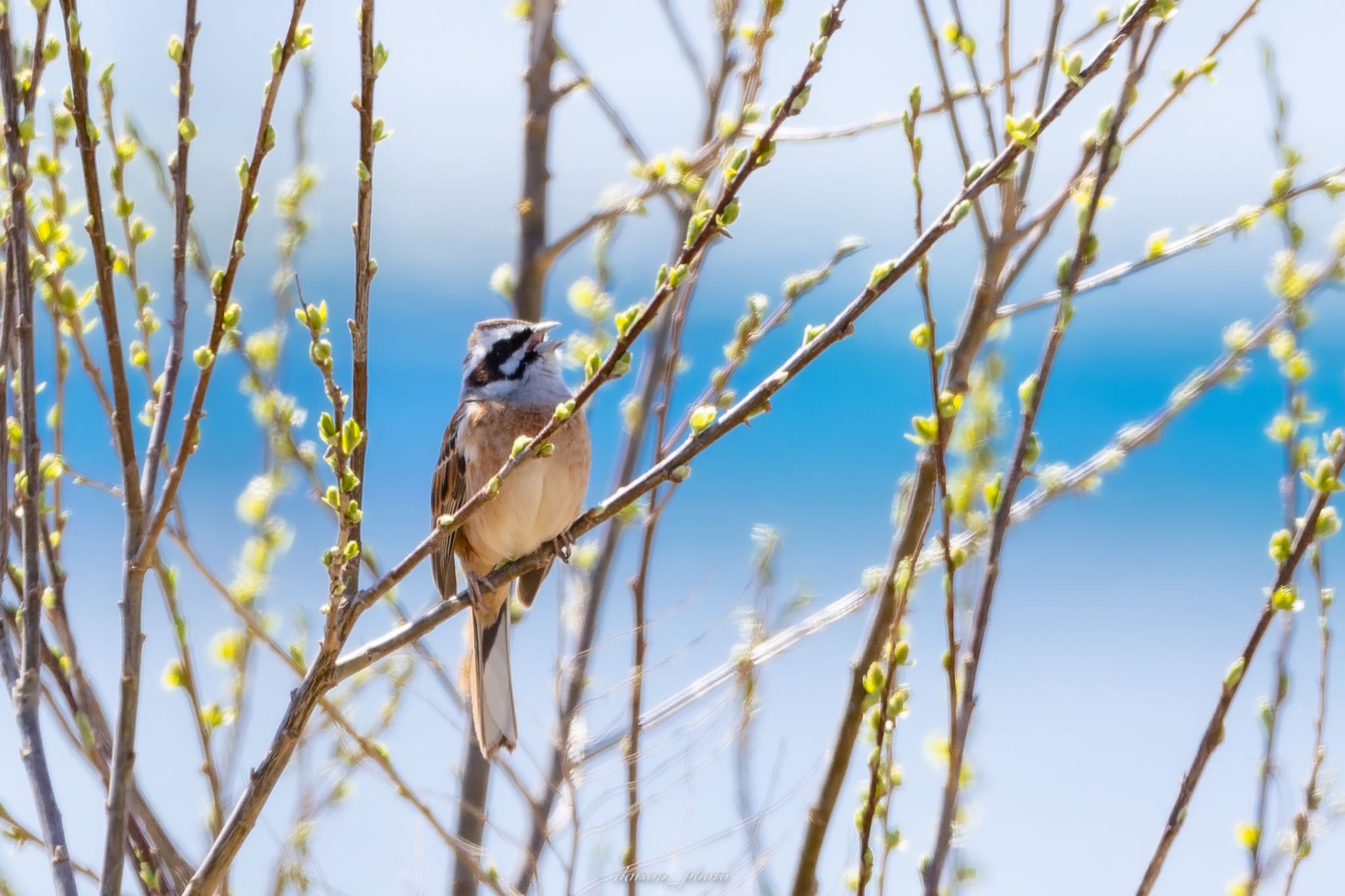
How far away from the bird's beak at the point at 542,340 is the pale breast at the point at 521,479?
225 mm

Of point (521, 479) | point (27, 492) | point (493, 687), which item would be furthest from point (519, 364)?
point (27, 492)

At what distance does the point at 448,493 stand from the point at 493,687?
31.9 inches

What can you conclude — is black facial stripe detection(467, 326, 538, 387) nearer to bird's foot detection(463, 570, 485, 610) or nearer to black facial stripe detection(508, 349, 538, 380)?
black facial stripe detection(508, 349, 538, 380)

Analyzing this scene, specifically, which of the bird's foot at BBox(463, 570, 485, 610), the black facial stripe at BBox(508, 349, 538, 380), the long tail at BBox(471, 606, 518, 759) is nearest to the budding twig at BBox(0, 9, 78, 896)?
the bird's foot at BBox(463, 570, 485, 610)

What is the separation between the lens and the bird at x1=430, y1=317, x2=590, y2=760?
456 cm

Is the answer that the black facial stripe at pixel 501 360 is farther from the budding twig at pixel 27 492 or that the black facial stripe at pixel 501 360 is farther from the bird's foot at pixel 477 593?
the budding twig at pixel 27 492

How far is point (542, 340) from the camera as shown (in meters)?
4.80

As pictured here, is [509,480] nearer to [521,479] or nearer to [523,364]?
[521,479]

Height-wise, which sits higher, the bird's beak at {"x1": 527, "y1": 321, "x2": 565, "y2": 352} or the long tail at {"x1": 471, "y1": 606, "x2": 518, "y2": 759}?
the bird's beak at {"x1": 527, "y1": 321, "x2": 565, "y2": 352}

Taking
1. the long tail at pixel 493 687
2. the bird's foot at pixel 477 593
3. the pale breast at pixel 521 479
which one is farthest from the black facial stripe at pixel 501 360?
the bird's foot at pixel 477 593

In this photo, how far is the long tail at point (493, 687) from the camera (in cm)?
409

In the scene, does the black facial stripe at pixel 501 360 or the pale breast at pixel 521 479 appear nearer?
the pale breast at pixel 521 479

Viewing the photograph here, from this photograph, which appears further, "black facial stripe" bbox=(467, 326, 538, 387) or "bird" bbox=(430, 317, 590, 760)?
"black facial stripe" bbox=(467, 326, 538, 387)

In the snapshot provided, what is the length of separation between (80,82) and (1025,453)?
180cm
